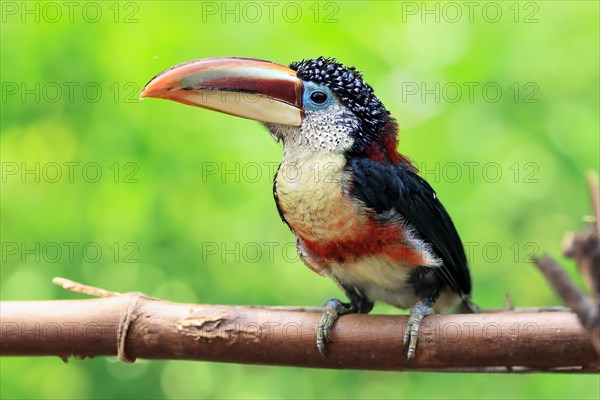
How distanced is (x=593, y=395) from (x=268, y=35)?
1849mm

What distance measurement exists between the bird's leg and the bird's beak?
21.6 inches

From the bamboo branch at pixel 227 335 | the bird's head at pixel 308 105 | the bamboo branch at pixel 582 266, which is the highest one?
the bird's head at pixel 308 105

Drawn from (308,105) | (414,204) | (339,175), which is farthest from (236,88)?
(414,204)

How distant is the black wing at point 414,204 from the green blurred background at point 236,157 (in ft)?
1.97

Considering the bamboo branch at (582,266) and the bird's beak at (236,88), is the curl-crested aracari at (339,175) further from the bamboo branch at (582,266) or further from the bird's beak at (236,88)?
the bamboo branch at (582,266)

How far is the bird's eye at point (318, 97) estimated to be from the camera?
87.4 inches

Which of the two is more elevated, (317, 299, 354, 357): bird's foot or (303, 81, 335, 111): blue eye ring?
(303, 81, 335, 111): blue eye ring

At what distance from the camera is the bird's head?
6.86 feet

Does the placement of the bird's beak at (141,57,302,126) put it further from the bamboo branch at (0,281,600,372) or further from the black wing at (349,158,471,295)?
the bamboo branch at (0,281,600,372)

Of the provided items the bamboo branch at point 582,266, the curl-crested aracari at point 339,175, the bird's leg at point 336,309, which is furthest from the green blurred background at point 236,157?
the bamboo branch at point 582,266

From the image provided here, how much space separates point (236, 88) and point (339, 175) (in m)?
0.38

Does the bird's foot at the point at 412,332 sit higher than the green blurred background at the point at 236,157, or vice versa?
Answer: the green blurred background at the point at 236,157

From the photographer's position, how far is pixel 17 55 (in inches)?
118

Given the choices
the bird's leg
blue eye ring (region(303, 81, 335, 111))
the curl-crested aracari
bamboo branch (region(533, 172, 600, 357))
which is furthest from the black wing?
bamboo branch (region(533, 172, 600, 357))
